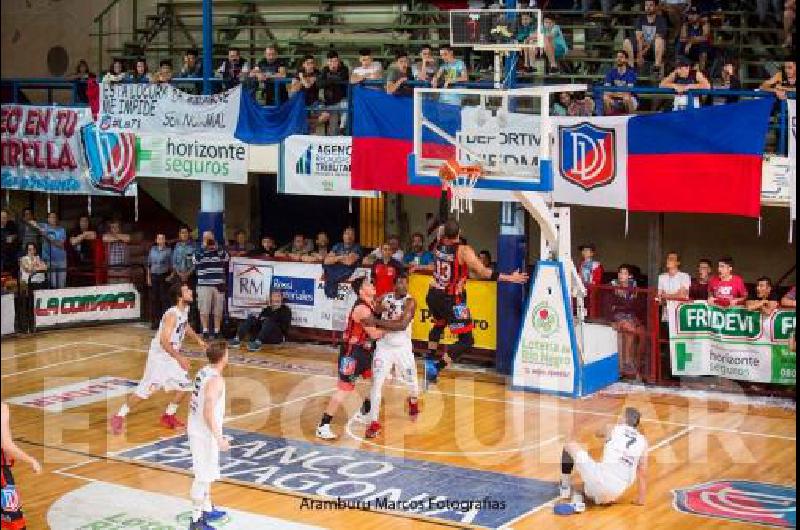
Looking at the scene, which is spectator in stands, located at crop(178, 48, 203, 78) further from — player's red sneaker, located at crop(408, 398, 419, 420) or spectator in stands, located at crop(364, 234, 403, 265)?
player's red sneaker, located at crop(408, 398, 419, 420)

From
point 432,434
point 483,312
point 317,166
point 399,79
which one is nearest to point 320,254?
point 317,166

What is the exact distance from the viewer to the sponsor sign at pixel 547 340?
19484 mm

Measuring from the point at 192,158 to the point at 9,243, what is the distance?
449 cm

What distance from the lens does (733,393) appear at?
19391mm

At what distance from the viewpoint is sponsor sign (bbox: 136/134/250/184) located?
946 inches

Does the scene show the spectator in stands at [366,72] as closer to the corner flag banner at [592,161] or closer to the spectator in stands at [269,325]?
the corner flag banner at [592,161]

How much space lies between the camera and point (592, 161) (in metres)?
19.9

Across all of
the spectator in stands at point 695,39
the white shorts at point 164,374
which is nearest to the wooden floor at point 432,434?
the white shorts at point 164,374

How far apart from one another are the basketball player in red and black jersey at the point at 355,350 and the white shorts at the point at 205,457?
12.1ft

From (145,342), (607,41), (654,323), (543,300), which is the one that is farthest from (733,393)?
(145,342)

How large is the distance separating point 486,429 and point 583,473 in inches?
145

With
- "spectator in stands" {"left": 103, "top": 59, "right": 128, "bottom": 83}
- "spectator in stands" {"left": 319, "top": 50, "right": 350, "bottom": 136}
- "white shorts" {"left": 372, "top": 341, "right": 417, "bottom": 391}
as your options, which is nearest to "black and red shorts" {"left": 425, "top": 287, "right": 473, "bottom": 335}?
"white shorts" {"left": 372, "top": 341, "right": 417, "bottom": 391}

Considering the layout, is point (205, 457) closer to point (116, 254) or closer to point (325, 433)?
point (325, 433)

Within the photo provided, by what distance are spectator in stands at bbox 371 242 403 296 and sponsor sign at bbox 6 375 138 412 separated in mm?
4204
